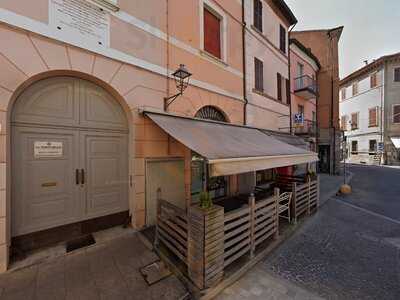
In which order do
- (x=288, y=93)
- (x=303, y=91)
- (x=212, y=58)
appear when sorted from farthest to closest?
(x=303, y=91) → (x=288, y=93) → (x=212, y=58)

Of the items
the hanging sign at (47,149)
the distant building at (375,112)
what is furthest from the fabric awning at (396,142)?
the hanging sign at (47,149)

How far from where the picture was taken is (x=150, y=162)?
5.04 meters

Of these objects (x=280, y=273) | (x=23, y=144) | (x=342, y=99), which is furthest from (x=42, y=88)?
(x=342, y=99)

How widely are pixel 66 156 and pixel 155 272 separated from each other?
117 inches

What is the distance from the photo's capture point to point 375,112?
24.8 metres

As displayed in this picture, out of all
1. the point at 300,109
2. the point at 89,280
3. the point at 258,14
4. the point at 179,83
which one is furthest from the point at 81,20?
the point at 300,109

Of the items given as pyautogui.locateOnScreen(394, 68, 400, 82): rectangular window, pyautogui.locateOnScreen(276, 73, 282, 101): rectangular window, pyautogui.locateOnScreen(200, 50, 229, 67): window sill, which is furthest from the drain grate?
pyautogui.locateOnScreen(394, 68, 400, 82): rectangular window

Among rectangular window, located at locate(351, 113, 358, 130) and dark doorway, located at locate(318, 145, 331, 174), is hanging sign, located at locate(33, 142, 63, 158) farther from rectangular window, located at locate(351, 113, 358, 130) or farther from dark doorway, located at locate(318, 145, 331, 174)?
rectangular window, located at locate(351, 113, 358, 130)

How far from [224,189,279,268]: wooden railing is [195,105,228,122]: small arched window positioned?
353 cm

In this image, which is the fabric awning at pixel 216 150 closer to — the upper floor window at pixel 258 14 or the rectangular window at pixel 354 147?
the upper floor window at pixel 258 14

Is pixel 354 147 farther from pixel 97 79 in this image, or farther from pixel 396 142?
pixel 97 79

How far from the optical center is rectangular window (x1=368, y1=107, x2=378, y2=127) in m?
24.7

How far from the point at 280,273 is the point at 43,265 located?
4.23m

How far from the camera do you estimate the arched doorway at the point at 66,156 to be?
364cm
